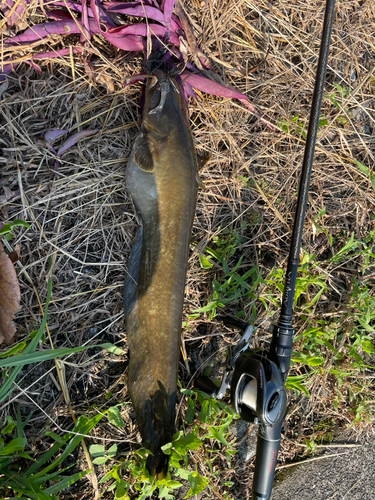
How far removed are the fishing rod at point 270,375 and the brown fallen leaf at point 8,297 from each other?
118 cm

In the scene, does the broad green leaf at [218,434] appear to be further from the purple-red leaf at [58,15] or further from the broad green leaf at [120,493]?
the purple-red leaf at [58,15]

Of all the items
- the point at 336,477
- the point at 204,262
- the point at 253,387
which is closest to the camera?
the point at 253,387

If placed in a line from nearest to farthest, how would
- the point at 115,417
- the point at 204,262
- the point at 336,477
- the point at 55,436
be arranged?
1. the point at 55,436
2. the point at 115,417
3. the point at 204,262
4. the point at 336,477

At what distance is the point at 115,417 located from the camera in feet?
7.22

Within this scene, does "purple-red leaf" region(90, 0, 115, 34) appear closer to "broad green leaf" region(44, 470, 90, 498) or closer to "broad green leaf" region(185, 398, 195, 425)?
"broad green leaf" region(185, 398, 195, 425)

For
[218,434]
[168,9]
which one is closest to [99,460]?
[218,434]

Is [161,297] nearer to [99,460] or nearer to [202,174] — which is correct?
[202,174]

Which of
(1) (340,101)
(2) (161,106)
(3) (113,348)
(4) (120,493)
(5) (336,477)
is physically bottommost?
(5) (336,477)

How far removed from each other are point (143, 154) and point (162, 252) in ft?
1.91

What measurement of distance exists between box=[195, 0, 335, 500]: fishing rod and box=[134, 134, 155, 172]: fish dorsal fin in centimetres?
86

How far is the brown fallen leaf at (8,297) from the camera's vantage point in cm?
195

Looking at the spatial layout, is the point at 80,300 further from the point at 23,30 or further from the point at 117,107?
the point at 23,30

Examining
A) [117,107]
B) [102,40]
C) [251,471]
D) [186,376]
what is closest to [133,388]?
[186,376]

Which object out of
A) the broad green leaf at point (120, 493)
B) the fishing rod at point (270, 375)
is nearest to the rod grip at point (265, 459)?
the fishing rod at point (270, 375)
